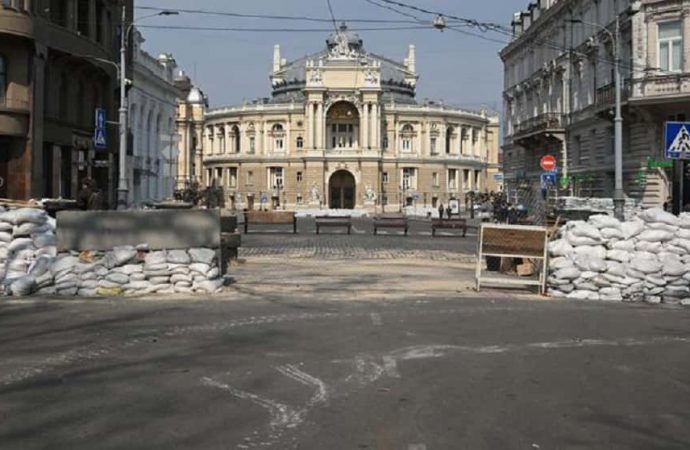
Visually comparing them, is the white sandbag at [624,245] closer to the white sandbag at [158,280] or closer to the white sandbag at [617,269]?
the white sandbag at [617,269]

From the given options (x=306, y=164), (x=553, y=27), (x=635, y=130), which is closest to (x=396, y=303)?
(x=635, y=130)

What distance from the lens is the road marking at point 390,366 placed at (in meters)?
8.39

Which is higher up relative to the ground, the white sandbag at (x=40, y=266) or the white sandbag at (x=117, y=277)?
the white sandbag at (x=40, y=266)

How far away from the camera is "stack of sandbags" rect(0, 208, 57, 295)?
14.8 meters

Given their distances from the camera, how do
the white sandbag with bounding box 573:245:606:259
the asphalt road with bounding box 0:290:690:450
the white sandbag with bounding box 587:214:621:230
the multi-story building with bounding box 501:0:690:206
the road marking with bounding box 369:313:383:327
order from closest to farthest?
the asphalt road with bounding box 0:290:690:450 → the road marking with bounding box 369:313:383:327 → the white sandbag with bounding box 573:245:606:259 → the white sandbag with bounding box 587:214:621:230 → the multi-story building with bounding box 501:0:690:206

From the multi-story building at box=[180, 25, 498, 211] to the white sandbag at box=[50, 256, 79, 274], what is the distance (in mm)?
104987

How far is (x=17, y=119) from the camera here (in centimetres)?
3384

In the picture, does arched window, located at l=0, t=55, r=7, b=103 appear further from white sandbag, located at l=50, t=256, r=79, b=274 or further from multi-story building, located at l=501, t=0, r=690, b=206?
white sandbag, located at l=50, t=256, r=79, b=274

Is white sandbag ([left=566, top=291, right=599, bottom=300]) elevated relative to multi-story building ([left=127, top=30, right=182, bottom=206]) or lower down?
lower down

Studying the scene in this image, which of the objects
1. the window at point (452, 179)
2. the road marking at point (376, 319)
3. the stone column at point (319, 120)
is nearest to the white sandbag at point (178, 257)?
the road marking at point (376, 319)

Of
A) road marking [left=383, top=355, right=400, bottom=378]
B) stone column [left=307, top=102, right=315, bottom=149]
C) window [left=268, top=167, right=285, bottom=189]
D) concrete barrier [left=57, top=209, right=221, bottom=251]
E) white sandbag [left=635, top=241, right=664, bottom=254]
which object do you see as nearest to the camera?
road marking [left=383, top=355, right=400, bottom=378]

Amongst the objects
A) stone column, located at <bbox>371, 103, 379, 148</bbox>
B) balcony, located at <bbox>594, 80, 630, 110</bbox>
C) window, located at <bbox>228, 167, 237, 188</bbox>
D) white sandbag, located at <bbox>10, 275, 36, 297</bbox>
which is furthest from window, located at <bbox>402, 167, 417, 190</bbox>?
white sandbag, located at <bbox>10, 275, 36, 297</bbox>

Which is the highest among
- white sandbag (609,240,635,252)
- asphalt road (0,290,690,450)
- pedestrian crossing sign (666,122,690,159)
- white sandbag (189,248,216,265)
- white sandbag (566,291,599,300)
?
pedestrian crossing sign (666,122,690,159)

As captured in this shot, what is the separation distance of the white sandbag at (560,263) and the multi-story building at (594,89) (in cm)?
2092
